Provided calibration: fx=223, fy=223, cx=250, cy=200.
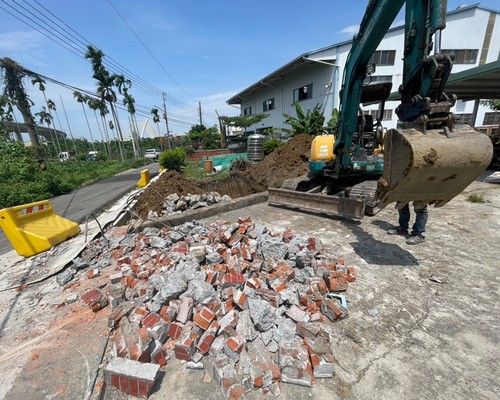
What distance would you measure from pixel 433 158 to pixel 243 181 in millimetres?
7205

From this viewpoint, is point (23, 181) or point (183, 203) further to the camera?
point (23, 181)

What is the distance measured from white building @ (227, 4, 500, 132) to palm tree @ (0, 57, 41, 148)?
18171mm

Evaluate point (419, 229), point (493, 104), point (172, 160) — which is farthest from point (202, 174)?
point (493, 104)

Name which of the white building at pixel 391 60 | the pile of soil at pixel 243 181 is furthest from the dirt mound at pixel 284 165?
the white building at pixel 391 60

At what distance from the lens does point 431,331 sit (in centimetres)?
226

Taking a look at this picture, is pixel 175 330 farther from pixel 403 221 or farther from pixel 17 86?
pixel 17 86

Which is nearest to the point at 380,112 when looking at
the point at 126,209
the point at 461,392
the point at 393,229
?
the point at 393,229

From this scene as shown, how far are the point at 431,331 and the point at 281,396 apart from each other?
1684 mm

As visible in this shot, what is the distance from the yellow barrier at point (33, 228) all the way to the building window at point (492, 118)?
32.9 m

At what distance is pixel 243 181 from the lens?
30.2 ft

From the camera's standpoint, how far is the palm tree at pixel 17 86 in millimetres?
13289

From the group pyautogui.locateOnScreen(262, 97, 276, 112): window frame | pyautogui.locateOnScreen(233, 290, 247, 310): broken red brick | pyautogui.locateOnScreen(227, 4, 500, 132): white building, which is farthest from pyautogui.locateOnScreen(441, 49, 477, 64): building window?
pyautogui.locateOnScreen(233, 290, 247, 310): broken red brick

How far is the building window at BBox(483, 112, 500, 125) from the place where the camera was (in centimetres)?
2150

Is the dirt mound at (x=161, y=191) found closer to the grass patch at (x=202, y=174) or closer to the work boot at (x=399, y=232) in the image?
the grass patch at (x=202, y=174)
